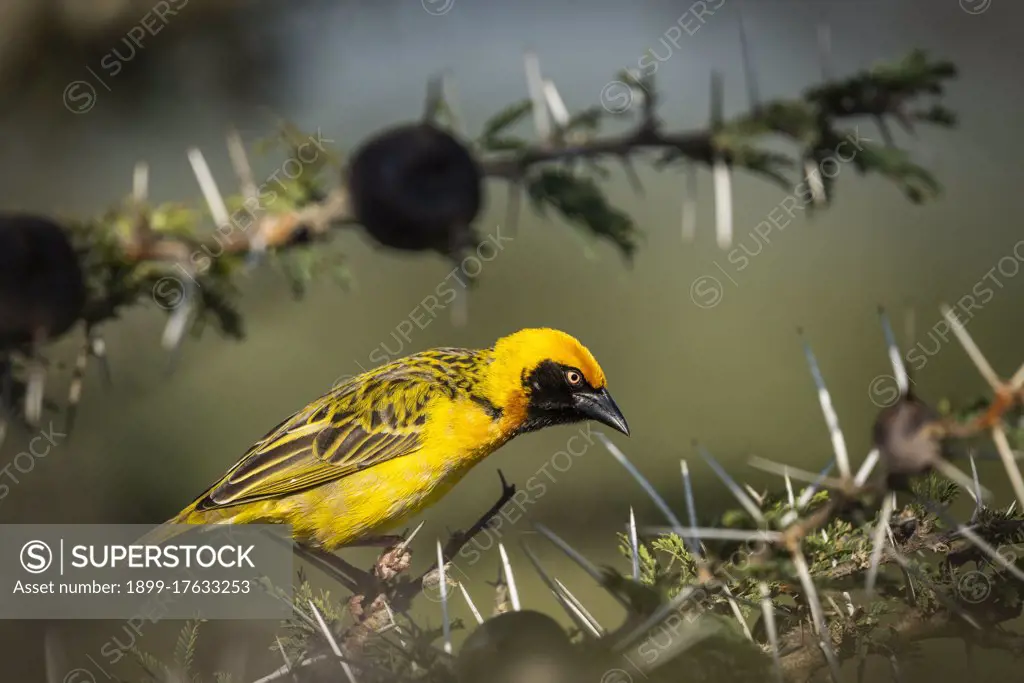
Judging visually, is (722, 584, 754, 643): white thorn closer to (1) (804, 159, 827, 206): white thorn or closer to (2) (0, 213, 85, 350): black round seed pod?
(1) (804, 159, 827, 206): white thorn

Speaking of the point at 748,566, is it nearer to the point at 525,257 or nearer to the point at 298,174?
the point at 298,174

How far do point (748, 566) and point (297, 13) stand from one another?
4.53 meters

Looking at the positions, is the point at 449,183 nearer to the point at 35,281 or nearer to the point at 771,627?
the point at 35,281

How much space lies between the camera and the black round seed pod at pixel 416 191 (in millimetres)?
1639

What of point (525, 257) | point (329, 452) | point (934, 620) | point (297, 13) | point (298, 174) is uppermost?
point (297, 13)

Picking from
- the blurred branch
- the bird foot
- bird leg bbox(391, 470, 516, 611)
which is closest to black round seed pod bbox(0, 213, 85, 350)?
the blurred branch

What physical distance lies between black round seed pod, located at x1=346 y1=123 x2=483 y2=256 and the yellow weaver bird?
1919mm

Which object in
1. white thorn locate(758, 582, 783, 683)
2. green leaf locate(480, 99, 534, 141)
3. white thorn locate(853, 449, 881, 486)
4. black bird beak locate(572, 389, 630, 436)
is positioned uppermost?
green leaf locate(480, 99, 534, 141)

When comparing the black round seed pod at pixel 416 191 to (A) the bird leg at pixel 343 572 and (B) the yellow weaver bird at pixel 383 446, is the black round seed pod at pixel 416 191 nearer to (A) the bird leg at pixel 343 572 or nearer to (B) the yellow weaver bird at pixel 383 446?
(A) the bird leg at pixel 343 572

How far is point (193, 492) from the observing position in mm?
5410

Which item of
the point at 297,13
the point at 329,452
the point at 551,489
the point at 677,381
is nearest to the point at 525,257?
the point at 677,381

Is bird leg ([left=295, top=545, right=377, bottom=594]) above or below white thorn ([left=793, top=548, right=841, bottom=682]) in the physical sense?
above

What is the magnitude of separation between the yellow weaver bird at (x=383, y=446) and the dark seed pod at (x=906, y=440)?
2.22 meters

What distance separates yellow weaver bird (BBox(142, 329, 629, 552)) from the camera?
373cm
